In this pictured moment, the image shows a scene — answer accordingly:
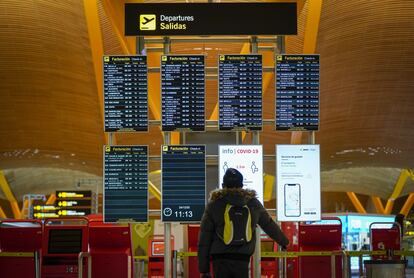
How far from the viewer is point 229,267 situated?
675cm

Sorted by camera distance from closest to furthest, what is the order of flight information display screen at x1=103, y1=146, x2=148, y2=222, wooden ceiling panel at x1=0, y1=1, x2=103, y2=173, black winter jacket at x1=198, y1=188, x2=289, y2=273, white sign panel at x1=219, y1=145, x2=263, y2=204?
black winter jacket at x1=198, y1=188, x2=289, y2=273 < white sign panel at x1=219, y1=145, x2=263, y2=204 < flight information display screen at x1=103, y1=146, x2=148, y2=222 < wooden ceiling panel at x1=0, y1=1, x2=103, y2=173

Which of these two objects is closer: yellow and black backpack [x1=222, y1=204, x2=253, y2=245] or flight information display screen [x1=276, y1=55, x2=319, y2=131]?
yellow and black backpack [x1=222, y1=204, x2=253, y2=245]

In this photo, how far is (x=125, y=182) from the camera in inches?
419

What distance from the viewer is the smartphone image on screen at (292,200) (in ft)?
34.3

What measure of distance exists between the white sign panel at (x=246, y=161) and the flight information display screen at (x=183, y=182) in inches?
11.2

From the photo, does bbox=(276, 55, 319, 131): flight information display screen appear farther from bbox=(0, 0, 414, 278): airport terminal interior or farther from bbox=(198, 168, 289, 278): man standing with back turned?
bbox=(198, 168, 289, 278): man standing with back turned

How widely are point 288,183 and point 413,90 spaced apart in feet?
81.2

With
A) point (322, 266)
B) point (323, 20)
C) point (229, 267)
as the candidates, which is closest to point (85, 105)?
point (323, 20)

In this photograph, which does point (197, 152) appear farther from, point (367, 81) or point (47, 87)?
point (47, 87)

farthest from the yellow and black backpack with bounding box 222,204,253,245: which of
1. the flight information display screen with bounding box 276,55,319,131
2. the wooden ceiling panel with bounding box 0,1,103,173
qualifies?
the wooden ceiling panel with bounding box 0,1,103,173

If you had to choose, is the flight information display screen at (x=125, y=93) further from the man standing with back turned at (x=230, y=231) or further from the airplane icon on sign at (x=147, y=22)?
the man standing with back turned at (x=230, y=231)

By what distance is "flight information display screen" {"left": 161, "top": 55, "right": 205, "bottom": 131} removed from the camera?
10.6 meters

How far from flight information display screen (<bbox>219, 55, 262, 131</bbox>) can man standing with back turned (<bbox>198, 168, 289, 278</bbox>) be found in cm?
368

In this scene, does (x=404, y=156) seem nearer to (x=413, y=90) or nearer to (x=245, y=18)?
(x=413, y=90)
